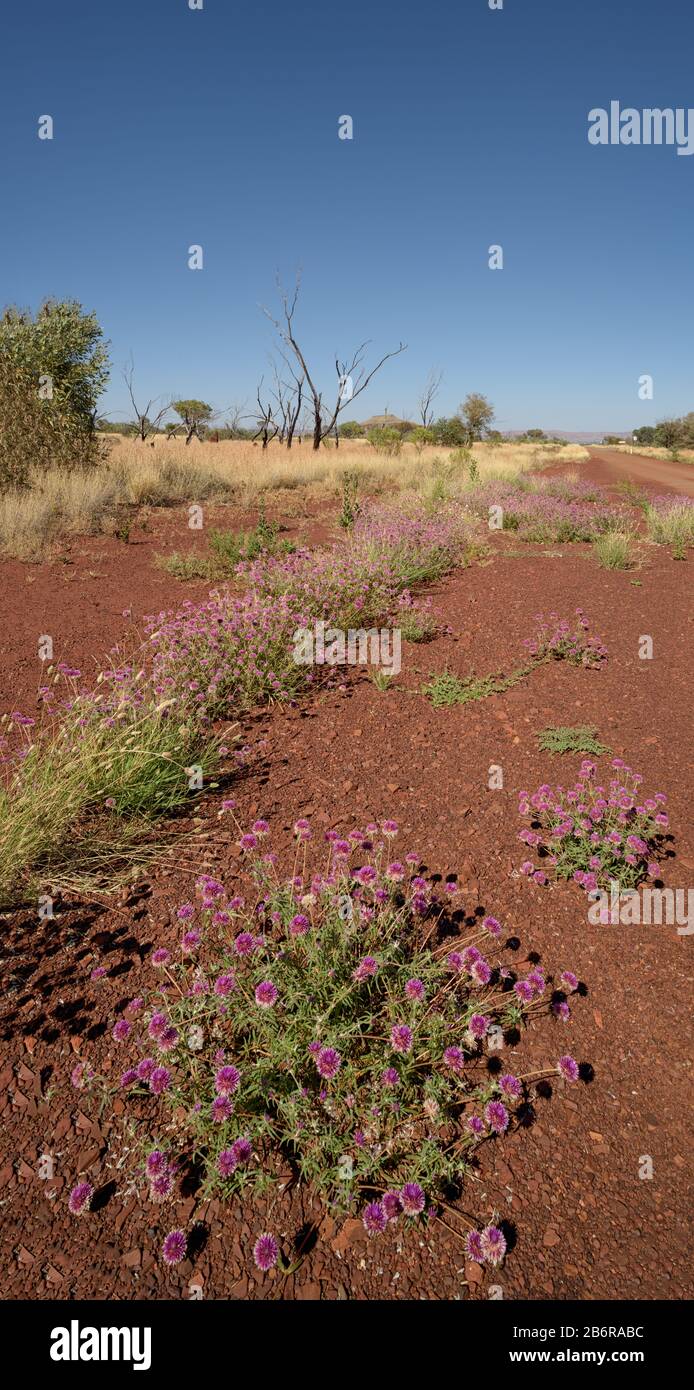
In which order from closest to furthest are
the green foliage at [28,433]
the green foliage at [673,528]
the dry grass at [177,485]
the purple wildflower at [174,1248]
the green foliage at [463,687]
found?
the purple wildflower at [174,1248]
the green foliage at [463,687]
the dry grass at [177,485]
the green foliage at [673,528]
the green foliage at [28,433]

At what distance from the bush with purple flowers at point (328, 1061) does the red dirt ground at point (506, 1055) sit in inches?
4.2

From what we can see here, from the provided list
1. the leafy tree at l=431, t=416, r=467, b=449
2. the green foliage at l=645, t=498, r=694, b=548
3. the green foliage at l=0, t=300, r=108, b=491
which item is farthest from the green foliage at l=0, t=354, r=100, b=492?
the leafy tree at l=431, t=416, r=467, b=449

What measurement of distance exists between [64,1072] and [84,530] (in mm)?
9805

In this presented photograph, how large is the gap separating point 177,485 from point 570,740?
39.9 feet

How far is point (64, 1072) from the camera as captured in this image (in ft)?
6.64

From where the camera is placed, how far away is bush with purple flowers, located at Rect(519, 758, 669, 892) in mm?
2807

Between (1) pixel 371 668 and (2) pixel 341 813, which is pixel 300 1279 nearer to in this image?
(2) pixel 341 813

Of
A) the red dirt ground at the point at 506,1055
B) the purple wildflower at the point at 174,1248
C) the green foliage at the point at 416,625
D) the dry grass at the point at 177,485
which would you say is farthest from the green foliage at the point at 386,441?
the purple wildflower at the point at 174,1248

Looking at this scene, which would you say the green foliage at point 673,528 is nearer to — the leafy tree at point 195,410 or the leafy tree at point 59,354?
the leafy tree at point 59,354

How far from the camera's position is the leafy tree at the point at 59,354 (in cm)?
1220

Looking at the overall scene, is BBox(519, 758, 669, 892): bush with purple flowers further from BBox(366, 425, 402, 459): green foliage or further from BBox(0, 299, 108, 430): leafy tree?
BBox(366, 425, 402, 459): green foliage

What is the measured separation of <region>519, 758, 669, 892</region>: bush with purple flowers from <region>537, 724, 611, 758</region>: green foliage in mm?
680

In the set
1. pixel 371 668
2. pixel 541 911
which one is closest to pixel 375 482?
pixel 371 668

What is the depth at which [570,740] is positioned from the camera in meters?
3.99
